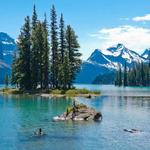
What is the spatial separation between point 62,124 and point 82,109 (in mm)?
7062

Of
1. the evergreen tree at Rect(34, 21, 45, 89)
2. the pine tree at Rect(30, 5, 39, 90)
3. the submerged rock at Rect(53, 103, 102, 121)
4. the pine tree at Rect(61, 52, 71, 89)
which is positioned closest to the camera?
the submerged rock at Rect(53, 103, 102, 121)

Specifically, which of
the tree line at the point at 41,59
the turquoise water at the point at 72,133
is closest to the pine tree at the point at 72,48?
the tree line at the point at 41,59

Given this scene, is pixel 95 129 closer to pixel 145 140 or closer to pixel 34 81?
pixel 145 140

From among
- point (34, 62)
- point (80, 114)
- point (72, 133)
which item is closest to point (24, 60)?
point (34, 62)

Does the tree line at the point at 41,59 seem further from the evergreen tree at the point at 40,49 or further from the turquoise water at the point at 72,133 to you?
the turquoise water at the point at 72,133

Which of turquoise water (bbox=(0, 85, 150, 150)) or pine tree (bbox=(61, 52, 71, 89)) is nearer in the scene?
turquoise water (bbox=(0, 85, 150, 150))

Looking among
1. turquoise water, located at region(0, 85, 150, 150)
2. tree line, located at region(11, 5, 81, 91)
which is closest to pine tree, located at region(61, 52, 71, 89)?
tree line, located at region(11, 5, 81, 91)

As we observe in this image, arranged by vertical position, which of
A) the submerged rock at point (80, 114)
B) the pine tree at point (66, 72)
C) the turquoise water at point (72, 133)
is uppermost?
the pine tree at point (66, 72)

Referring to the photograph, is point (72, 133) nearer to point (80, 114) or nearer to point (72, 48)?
point (80, 114)

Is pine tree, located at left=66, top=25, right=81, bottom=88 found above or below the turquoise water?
above

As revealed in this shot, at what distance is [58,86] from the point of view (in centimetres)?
13650

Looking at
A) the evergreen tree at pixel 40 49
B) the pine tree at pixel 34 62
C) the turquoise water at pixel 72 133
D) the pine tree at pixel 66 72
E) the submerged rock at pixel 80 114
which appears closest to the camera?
the turquoise water at pixel 72 133

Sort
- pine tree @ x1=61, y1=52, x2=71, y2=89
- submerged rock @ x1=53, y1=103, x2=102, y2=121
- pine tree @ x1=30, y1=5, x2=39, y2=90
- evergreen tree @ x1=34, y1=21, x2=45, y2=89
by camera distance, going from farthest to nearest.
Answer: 1. pine tree @ x1=30, y1=5, x2=39, y2=90
2. evergreen tree @ x1=34, y1=21, x2=45, y2=89
3. pine tree @ x1=61, y1=52, x2=71, y2=89
4. submerged rock @ x1=53, y1=103, x2=102, y2=121

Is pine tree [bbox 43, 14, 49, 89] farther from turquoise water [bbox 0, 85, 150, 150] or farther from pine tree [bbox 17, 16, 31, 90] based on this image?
turquoise water [bbox 0, 85, 150, 150]
